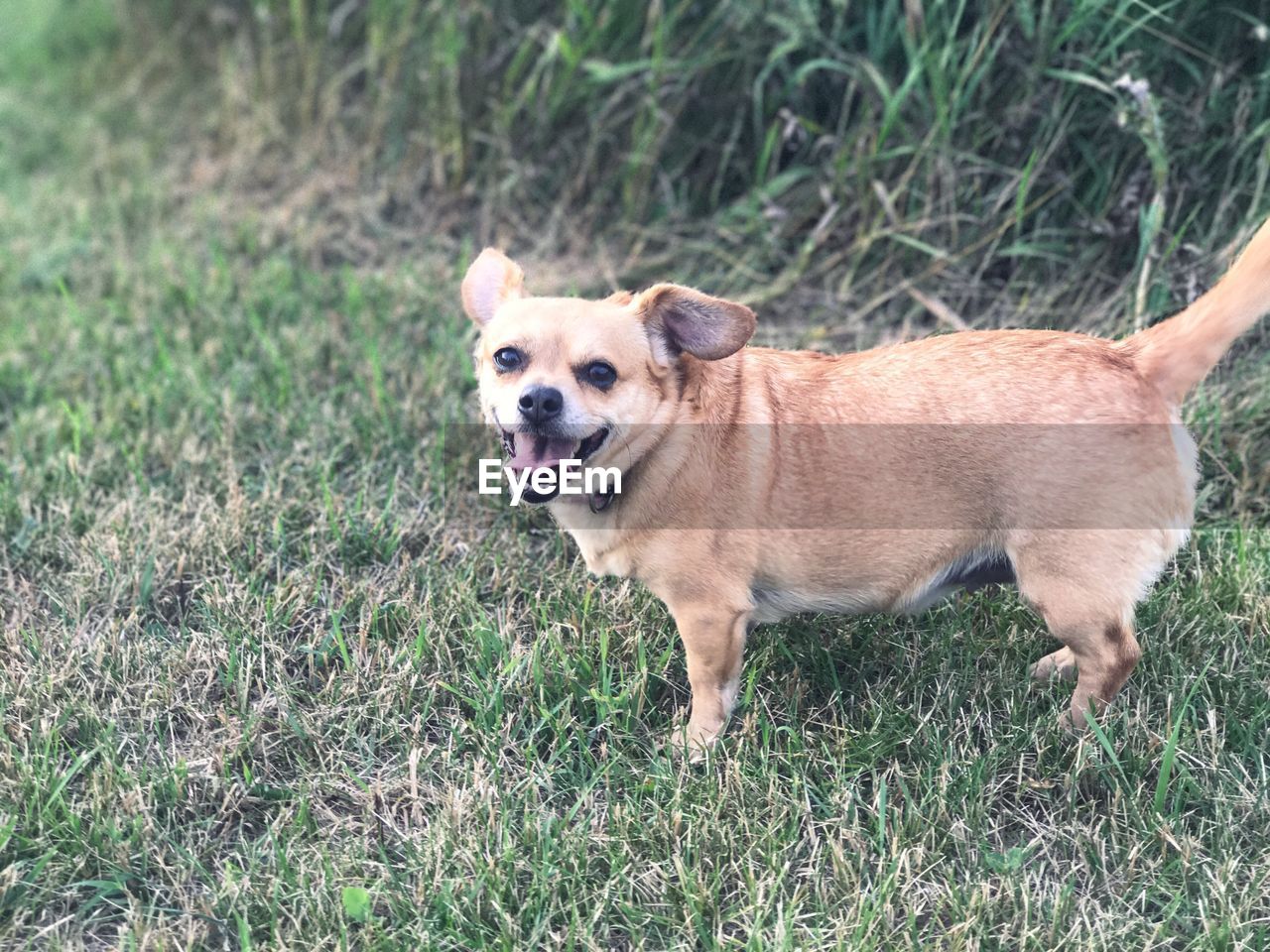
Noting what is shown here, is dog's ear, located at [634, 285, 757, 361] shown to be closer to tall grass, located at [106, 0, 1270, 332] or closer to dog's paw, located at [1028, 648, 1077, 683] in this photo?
dog's paw, located at [1028, 648, 1077, 683]

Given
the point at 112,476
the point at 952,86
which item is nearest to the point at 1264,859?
the point at 952,86

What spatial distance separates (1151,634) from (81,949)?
7.88 ft

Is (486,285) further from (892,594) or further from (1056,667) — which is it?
(1056,667)

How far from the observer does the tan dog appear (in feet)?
7.97

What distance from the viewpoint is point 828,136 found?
4.17 meters

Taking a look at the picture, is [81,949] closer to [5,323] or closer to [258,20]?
[5,323]

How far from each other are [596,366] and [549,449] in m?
0.20

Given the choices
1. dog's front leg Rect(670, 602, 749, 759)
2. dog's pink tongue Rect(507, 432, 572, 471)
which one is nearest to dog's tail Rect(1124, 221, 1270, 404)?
dog's front leg Rect(670, 602, 749, 759)

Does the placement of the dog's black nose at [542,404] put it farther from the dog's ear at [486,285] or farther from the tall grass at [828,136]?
the tall grass at [828,136]

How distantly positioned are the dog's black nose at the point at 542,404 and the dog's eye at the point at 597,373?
106 millimetres

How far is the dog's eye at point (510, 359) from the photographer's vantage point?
254 cm

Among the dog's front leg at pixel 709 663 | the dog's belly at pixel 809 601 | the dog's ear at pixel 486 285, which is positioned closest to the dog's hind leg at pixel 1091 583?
the dog's belly at pixel 809 601

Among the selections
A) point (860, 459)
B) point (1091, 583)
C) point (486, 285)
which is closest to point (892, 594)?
point (860, 459)

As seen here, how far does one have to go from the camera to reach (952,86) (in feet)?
13.2
